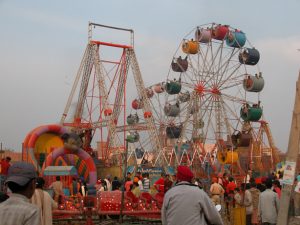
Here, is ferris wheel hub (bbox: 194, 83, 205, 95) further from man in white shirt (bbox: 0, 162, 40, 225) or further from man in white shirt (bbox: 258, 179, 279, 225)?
man in white shirt (bbox: 0, 162, 40, 225)

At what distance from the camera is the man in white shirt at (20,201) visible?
3275mm

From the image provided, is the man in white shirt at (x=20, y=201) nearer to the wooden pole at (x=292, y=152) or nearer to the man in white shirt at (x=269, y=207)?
the wooden pole at (x=292, y=152)

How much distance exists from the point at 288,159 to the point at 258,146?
42.0 meters

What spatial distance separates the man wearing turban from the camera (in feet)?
16.4

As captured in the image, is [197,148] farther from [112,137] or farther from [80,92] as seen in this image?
[80,92]

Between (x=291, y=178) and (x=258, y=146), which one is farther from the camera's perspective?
(x=258, y=146)

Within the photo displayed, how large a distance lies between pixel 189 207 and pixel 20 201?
202cm

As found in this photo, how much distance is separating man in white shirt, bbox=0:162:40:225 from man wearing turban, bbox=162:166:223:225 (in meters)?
1.92

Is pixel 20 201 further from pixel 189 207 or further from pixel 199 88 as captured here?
pixel 199 88

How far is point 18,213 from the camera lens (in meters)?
3.29

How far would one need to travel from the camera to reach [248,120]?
121ft

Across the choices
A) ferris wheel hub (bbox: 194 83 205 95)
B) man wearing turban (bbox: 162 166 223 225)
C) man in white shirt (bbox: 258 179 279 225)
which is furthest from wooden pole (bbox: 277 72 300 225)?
ferris wheel hub (bbox: 194 83 205 95)

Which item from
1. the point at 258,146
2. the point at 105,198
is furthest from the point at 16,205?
the point at 258,146

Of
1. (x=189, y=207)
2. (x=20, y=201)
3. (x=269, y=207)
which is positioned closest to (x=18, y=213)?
(x=20, y=201)
